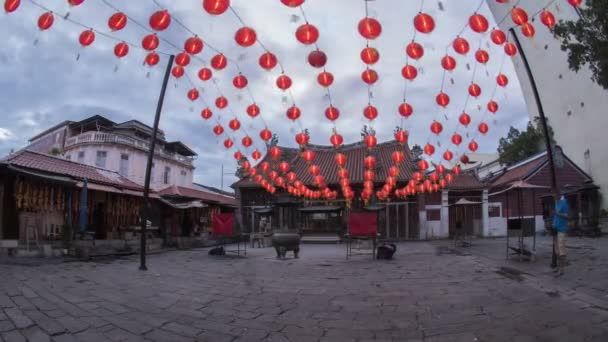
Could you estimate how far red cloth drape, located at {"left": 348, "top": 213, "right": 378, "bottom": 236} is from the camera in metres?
11.0

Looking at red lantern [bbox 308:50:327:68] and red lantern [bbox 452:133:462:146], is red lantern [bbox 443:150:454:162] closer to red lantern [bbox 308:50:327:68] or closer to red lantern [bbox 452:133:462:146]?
red lantern [bbox 452:133:462:146]

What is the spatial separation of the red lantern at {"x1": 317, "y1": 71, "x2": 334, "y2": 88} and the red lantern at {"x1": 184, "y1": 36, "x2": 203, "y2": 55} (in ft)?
9.18

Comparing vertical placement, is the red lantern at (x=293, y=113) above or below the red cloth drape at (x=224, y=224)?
above

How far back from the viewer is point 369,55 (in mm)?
6938

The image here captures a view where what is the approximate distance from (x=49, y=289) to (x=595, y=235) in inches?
852

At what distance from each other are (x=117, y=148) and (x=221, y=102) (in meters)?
22.0

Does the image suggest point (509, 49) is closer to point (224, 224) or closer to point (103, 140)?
point (224, 224)

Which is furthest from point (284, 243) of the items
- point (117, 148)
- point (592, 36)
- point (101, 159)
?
point (101, 159)

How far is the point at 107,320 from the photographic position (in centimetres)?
419

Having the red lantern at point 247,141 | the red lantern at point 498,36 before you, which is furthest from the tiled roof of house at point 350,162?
the red lantern at point 498,36

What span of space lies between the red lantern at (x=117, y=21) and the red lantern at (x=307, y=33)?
306 cm

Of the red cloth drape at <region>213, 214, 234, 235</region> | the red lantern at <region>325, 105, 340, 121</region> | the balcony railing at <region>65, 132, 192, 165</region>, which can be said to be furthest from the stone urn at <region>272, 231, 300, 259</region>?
the balcony railing at <region>65, 132, 192, 165</region>

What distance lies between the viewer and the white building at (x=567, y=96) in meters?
19.9

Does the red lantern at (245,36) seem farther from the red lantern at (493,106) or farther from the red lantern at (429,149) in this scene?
the red lantern at (429,149)
